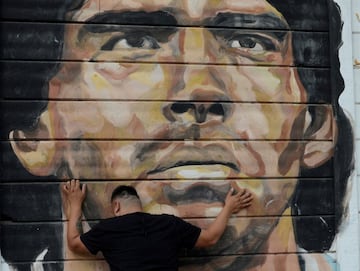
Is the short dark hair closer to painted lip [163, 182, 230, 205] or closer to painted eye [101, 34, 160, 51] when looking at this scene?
painted lip [163, 182, 230, 205]

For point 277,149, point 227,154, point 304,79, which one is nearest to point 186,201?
point 227,154

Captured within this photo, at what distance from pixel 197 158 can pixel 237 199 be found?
34 centimetres

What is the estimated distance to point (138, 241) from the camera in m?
3.22

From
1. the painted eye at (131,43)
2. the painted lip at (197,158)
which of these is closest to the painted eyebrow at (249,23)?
the painted eye at (131,43)

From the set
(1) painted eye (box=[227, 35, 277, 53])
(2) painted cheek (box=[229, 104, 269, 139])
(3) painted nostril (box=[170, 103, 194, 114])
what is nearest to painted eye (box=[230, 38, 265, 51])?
(1) painted eye (box=[227, 35, 277, 53])

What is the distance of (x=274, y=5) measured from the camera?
381cm

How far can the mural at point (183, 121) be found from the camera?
11.4ft

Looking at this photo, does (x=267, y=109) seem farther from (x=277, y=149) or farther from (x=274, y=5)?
(x=274, y=5)

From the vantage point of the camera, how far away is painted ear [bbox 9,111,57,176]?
11.4 ft

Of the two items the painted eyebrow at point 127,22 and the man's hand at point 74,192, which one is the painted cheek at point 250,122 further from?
the man's hand at point 74,192

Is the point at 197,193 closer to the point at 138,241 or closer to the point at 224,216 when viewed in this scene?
the point at 224,216

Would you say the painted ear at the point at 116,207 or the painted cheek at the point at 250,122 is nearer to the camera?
the painted ear at the point at 116,207

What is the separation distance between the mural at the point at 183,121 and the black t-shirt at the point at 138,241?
9.0 inches

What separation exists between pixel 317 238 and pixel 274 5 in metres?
1.48
